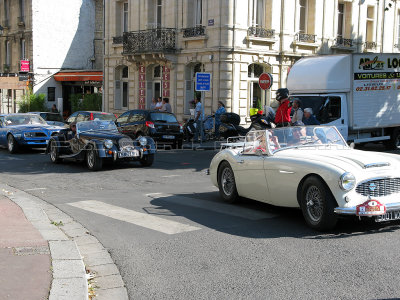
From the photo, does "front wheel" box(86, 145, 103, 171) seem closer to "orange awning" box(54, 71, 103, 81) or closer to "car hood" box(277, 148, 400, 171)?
"car hood" box(277, 148, 400, 171)

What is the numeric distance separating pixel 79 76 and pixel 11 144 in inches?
837

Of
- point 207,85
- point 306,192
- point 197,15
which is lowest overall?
point 306,192

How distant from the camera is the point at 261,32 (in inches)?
1101

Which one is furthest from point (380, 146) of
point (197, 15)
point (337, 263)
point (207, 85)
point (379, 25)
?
point (337, 263)

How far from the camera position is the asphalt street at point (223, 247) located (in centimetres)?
527

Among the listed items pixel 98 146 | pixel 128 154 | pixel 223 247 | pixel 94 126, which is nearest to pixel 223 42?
pixel 94 126

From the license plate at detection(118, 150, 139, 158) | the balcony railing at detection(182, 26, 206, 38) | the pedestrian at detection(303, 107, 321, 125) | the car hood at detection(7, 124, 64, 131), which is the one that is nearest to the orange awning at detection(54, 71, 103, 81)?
the balcony railing at detection(182, 26, 206, 38)

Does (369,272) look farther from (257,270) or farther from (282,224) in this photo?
(282,224)

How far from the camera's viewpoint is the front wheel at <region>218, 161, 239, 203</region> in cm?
935

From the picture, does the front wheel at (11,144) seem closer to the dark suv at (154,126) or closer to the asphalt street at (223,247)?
the dark suv at (154,126)

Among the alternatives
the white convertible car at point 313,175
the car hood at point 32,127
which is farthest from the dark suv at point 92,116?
the white convertible car at point 313,175

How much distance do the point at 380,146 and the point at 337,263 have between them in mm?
17354

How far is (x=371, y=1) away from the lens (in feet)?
109

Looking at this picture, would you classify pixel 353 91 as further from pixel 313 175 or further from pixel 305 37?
pixel 305 37
